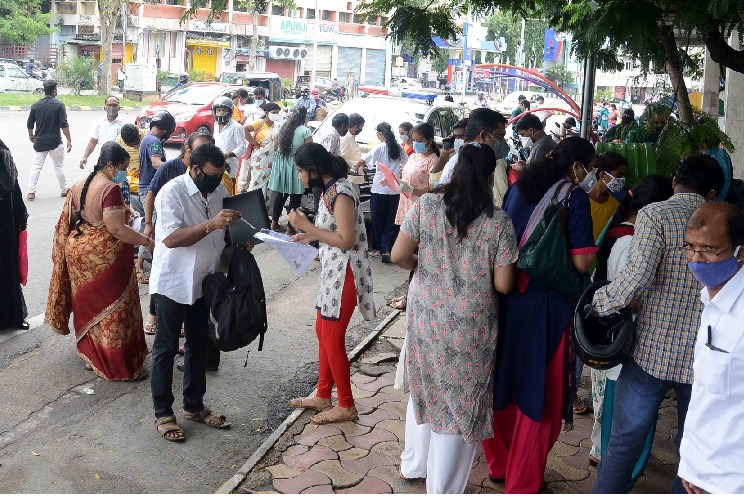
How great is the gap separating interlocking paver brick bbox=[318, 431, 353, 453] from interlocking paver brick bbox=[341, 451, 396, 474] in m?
0.16

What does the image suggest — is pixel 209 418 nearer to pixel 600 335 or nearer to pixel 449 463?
pixel 449 463

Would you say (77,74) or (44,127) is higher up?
(77,74)

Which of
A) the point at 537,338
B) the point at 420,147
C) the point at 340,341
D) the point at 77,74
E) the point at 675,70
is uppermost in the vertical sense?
the point at 77,74

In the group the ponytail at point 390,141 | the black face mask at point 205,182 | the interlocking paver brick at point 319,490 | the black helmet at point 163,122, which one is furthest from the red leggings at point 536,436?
the ponytail at point 390,141

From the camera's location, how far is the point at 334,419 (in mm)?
5191

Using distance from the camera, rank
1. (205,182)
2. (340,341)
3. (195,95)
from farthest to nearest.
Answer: (195,95) < (340,341) < (205,182)

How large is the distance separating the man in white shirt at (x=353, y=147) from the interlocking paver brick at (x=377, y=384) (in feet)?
15.3

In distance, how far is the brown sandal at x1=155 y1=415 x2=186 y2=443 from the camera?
4.96 metres

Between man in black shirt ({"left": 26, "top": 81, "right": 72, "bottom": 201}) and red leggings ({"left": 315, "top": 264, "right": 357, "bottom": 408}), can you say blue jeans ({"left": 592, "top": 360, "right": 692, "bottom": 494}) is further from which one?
man in black shirt ({"left": 26, "top": 81, "right": 72, "bottom": 201})

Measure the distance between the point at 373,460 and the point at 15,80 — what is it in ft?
115

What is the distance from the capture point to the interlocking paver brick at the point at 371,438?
4.95m

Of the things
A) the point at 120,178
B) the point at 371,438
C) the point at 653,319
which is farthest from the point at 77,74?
the point at 653,319

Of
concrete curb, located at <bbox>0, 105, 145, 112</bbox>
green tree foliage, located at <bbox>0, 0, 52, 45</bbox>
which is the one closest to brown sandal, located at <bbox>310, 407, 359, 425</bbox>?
concrete curb, located at <bbox>0, 105, 145, 112</bbox>

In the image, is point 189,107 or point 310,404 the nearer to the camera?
point 310,404
